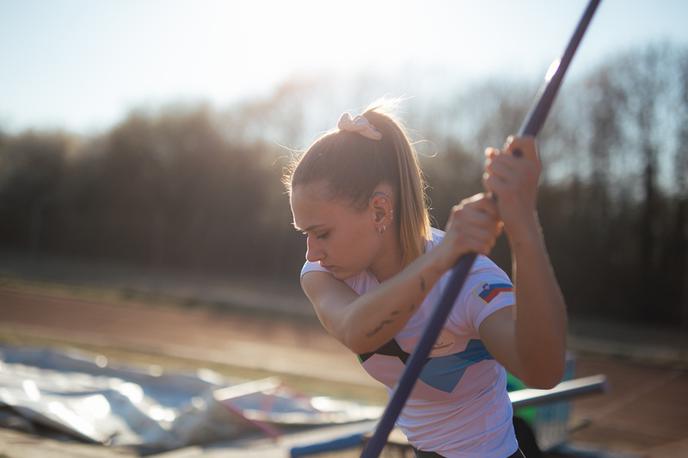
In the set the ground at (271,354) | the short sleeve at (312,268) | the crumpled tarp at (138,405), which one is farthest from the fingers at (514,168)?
the crumpled tarp at (138,405)

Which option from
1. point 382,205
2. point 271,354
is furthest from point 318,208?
point 271,354

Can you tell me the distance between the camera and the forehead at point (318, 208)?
76.0 inches

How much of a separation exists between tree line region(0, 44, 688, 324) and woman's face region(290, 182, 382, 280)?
18.4m

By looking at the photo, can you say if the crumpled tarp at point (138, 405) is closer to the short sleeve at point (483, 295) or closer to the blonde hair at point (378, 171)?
the blonde hair at point (378, 171)

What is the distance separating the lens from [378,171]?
2041 millimetres

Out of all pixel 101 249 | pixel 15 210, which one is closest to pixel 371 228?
pixel 101 249

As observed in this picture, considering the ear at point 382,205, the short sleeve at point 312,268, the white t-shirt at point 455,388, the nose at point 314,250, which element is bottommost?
the white t-shirt at point 455,388

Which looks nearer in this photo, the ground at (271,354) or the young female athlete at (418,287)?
the young female athlete at (418,287)

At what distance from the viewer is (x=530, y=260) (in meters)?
1.54

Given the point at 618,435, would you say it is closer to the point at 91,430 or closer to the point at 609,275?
the point at 91,430

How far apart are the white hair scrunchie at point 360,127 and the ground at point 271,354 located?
10.8 feet

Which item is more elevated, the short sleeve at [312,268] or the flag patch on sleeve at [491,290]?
the short sleeve at [312,268]

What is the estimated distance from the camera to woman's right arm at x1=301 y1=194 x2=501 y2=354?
1.56 m

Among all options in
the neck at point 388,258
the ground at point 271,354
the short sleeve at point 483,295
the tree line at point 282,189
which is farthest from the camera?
the tree line at point 282,189
